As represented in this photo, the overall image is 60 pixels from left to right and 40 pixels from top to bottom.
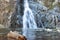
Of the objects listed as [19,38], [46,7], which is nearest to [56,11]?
[46,7]

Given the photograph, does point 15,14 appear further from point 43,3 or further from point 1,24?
point 43,3

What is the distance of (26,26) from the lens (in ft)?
48.5

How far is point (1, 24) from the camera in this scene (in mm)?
14547

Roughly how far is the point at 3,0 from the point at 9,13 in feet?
3.71

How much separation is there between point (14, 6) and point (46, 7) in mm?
2441

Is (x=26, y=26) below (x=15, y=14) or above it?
below

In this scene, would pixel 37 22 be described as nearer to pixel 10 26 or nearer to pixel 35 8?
pixel 35 8

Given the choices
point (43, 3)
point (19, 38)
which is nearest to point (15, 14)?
point (43, 3)

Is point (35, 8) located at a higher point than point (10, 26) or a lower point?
higher

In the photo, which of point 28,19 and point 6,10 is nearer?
point 6,10

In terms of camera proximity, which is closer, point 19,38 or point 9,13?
point 19,38

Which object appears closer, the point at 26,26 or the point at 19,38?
the point at 19,38

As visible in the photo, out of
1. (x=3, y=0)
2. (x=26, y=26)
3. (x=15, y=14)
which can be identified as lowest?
(x=26, y=26)

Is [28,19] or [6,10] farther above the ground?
[6,10]
